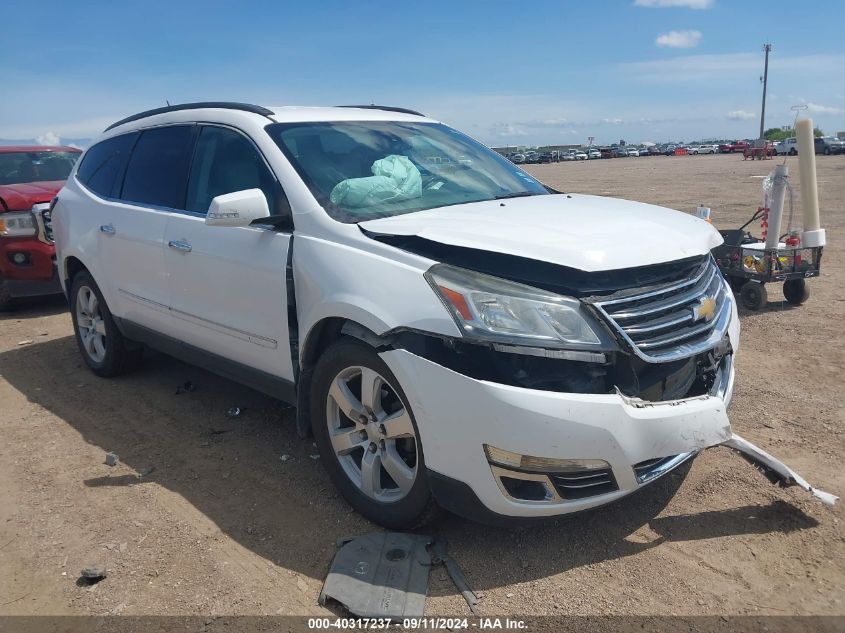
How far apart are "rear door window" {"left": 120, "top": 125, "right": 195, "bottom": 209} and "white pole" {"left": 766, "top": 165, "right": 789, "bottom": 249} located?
17.7 feet

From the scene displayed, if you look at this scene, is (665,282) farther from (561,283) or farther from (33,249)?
(33,249)

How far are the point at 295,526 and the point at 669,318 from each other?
196 cm

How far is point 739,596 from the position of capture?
8.64 ft

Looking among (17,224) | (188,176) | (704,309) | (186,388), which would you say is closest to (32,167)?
(17,224)

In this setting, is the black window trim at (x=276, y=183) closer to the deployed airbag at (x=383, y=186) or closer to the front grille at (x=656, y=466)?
the deployed airbag at (x=383, y=186)

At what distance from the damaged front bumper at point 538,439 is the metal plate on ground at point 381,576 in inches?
13.2

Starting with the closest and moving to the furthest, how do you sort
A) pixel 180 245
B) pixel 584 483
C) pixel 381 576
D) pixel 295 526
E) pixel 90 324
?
pixel 584 483 < pixel 381 576 < pixel 295 526 < pixel 180 245 < pixel 90 324

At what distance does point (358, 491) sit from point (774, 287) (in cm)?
627

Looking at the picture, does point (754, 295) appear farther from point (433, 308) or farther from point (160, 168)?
point (160, 168)

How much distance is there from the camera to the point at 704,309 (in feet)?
9.97

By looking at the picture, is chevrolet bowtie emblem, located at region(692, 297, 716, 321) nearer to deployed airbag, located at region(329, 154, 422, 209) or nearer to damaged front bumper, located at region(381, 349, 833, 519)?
damaged front bumper, located at region(381, 349, 833, 519)

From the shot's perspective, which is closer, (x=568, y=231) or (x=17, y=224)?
(x=568, y=231)

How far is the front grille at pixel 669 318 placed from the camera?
2.69 m

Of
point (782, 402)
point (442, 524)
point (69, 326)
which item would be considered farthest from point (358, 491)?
point (69, 326)
